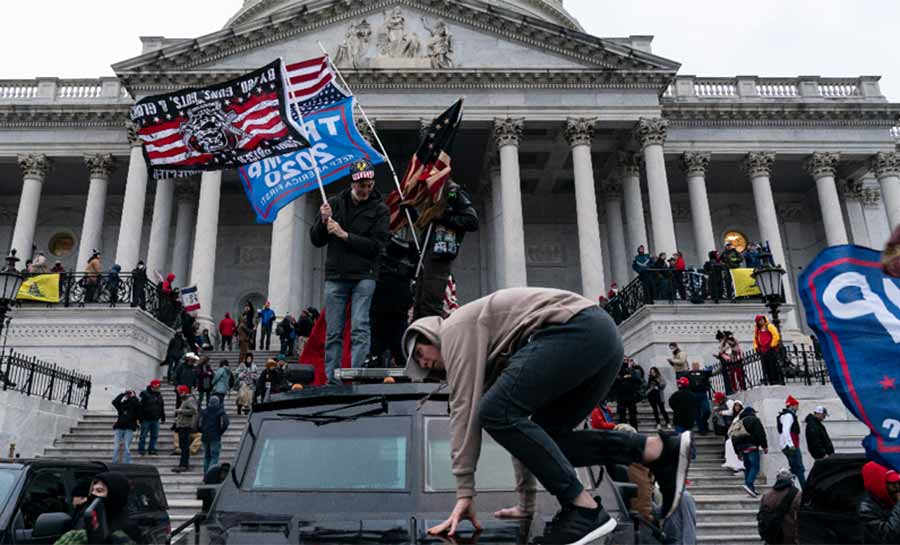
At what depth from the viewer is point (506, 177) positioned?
29.0 metres

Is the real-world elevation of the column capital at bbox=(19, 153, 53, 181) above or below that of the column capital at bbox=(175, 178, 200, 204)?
above

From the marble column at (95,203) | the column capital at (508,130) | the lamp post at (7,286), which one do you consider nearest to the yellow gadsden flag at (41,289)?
the lamp post at (7,286)

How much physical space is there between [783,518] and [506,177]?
76.0 feet

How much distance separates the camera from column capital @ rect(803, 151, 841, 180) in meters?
33.0

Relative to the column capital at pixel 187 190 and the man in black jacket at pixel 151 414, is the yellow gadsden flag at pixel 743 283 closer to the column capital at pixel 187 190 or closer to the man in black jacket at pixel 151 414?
the man in black jacket at pixel 151 414

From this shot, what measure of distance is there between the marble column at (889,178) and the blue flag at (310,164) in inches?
→ 1217

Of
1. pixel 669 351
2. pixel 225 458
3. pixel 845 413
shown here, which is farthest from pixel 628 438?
pixel 669 351

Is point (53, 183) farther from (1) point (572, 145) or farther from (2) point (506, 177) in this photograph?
(1) point (572, 145)

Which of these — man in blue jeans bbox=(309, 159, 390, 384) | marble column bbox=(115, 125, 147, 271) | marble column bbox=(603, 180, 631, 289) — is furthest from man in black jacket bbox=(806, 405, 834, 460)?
marble column bbox=(115, 125, 147, 271)

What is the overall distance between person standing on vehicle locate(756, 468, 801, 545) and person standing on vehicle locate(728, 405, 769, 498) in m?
6.43

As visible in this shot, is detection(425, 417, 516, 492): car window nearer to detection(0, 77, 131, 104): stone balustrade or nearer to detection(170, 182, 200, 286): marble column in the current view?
detection(170, 182, 200, 286): marble column

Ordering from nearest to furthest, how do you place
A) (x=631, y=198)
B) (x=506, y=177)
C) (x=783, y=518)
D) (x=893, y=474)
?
(x=893, y=474) → (x=783, y=518) → (x=506, y=177) → (x=631, y=198)

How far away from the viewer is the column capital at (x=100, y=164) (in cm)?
3262

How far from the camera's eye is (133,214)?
28.6m
